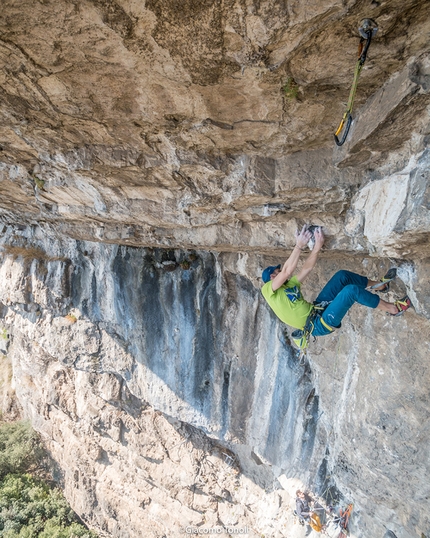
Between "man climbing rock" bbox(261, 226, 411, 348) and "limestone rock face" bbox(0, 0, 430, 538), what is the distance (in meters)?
0.25

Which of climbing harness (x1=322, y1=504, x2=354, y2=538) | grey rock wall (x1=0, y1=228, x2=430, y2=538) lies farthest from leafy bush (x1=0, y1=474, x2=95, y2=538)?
climbing harness (x1=322, y1=504, x2=354, y2=538)

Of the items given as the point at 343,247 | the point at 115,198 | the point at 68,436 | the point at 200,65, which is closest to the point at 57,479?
the point at 68,436

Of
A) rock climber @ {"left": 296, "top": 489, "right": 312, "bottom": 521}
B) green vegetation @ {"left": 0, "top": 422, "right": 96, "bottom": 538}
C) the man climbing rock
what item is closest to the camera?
the man climbing rock

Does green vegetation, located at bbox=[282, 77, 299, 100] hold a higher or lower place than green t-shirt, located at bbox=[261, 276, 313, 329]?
higher

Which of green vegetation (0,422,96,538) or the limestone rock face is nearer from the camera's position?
the limestone rock face

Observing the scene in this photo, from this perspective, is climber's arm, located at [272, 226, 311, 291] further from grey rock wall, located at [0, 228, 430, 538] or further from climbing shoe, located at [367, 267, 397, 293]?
grey rock wall, located at [0, 228, 430, 538]

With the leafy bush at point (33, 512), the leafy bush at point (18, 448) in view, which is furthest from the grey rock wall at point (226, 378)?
the leafy bush at point (18, 448)

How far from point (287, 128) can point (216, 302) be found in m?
4.43

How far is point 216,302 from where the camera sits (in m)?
6.63

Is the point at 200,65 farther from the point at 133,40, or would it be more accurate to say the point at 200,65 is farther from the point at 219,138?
the point at 219,138

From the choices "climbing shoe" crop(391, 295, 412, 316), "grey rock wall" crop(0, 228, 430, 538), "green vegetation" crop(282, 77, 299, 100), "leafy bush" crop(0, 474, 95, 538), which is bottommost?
"leafy bush" crop(0, 474, 95, 538)

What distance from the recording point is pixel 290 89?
7.07 ft

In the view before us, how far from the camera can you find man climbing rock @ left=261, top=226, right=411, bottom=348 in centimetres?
317

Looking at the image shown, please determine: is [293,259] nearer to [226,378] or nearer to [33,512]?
[226,378]
